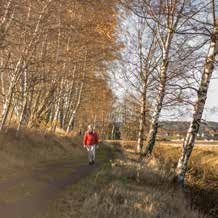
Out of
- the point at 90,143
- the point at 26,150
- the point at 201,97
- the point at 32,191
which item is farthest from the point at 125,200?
the point at 26,150

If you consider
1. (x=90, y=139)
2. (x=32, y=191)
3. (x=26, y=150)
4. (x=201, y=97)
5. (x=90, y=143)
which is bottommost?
(x=32, y=191)

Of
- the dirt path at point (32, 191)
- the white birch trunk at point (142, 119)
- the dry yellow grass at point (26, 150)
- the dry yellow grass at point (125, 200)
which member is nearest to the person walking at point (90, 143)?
the dry yellow grass at point (26, 150)

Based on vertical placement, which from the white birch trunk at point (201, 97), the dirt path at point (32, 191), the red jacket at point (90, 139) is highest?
the white birch trunk at point (201, 97)

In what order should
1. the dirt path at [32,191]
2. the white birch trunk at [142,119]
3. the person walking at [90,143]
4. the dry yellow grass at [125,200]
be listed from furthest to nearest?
1. the white birch trunk at [142,119]
2. the person walking at [90,143]
3. the dry yellow grass at [125,200]
4. the dirt path at [32,191]

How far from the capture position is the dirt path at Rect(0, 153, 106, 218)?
20.2ft

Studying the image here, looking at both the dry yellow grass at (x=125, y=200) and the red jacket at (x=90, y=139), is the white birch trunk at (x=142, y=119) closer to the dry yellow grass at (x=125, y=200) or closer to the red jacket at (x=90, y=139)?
the red jacket at (x=90, y=139)

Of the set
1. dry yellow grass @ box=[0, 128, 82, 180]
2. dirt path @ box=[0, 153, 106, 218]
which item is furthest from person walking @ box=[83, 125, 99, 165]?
dirt path @ box=[0, 153, 106, 218]

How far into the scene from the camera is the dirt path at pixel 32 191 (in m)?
6.15

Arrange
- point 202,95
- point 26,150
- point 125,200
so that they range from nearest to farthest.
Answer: point 125,200
point 202,95
point 26,150

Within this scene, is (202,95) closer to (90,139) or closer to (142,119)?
(90,139)

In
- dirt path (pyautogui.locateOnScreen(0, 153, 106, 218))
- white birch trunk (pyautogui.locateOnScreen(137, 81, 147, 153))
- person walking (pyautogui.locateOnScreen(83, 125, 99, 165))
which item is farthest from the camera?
white birch trunk (pyautogui.locateOnScreen(137, 81, 147, 153))

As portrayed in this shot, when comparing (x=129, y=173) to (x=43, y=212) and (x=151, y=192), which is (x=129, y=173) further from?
(x=43, y=212)

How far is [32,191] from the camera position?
25.3 ft

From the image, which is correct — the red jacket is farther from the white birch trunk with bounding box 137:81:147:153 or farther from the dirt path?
the white birch trunk with bounding box 137:81:147:153
